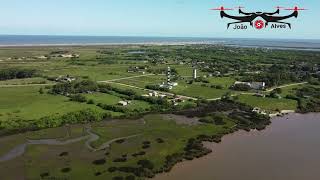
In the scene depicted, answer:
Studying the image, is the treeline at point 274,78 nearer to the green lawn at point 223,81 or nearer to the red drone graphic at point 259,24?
the green lawn at point 223,81

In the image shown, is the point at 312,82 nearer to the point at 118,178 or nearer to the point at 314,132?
the point at 314,132

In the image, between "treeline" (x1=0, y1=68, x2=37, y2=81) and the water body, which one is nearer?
the water body

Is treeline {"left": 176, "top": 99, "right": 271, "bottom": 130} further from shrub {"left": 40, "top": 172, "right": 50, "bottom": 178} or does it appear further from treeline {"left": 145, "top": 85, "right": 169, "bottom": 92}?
shrub {"left": 40, "top": 172, "right": 50, "bottom": 178}

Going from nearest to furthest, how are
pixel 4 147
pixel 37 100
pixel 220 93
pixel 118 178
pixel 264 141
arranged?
pixel 118 178 < pixel 4 147 < pixel 264 141 < pixel 37 100 < pixel 220 93

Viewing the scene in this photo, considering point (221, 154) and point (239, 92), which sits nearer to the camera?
point (221, 154)

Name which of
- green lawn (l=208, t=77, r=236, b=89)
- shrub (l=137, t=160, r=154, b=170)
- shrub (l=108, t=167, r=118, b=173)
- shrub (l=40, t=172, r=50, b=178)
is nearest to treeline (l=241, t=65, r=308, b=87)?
green lawn (l=208, t=77, r=236, b=89)

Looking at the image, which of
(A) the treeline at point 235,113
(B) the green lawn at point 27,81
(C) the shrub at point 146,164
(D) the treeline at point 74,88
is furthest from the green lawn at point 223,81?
(C) the shrub at point 146,164

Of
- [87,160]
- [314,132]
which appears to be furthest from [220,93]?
[87,160]
